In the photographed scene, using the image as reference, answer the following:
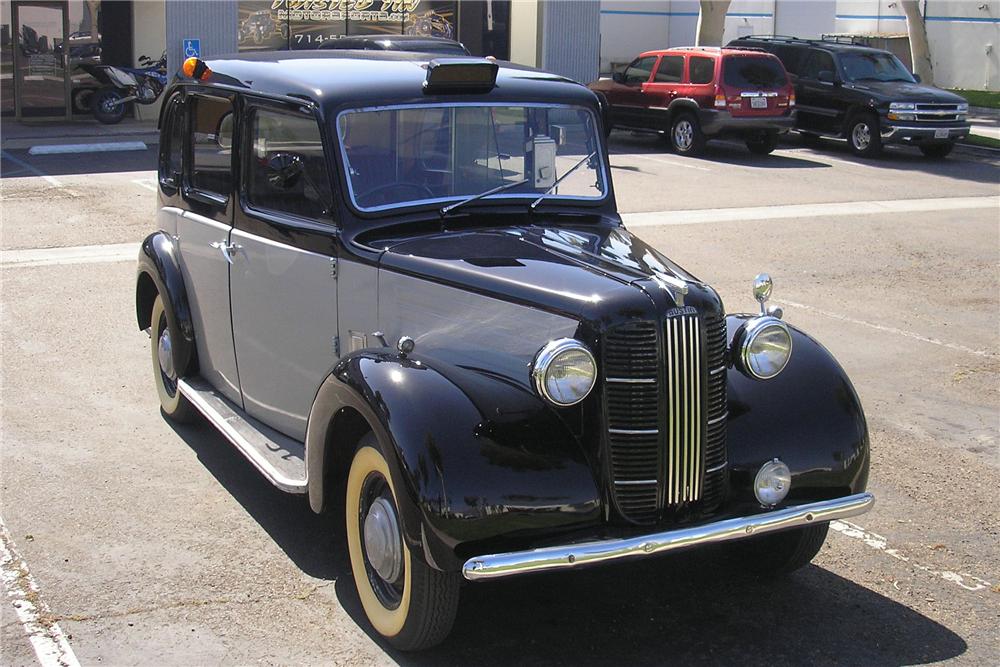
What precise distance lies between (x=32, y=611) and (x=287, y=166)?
6.90 feet

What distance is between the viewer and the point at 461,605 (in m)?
4.78

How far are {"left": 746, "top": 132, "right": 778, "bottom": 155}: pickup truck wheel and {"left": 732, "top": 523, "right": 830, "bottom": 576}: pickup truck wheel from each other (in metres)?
16.2

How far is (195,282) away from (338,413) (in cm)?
216

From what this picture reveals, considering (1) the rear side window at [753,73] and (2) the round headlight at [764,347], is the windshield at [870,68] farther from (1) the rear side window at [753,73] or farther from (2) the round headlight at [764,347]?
(2) the round headlight at [764,347]

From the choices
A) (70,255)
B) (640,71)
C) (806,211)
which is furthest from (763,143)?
(70,255)

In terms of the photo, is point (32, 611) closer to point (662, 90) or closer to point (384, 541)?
point (384, 541)

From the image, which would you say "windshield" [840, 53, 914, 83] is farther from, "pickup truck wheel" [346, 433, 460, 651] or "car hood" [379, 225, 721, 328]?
"pickup truck wheel" [346, 433, 460, 651]

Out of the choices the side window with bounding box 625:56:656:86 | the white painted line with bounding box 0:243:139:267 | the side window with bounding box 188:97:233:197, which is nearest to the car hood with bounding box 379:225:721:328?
the side window with bounding box 188:97:233:197

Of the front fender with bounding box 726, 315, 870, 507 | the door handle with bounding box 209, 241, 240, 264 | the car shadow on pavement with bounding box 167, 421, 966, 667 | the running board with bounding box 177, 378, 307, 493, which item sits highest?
the door handle with bounding box 209, 241, 240, 264

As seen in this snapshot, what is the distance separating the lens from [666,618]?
470cm

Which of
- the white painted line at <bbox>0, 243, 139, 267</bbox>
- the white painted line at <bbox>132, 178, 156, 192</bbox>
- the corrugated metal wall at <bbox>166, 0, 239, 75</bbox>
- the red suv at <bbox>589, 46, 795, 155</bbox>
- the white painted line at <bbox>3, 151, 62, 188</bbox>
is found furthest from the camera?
the corrugated metal wall at <bbox>166, 0, 239, 75</bbox>

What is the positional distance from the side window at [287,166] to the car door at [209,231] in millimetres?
265

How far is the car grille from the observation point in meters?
4.18

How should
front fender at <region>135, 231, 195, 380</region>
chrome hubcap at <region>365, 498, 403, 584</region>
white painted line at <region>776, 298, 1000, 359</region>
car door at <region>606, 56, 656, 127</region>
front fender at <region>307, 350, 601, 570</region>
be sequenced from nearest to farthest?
front fender at <region>307, 350, 601, 570</region> → chrome hubcap at <region>365, 498, 403, 584</region> → front fender at <region>135, 231, 195, 380</region> → white painted line at <region>776, 298, 1000, 359</region> → car door at <region>606, 56, 656, 127</region>
